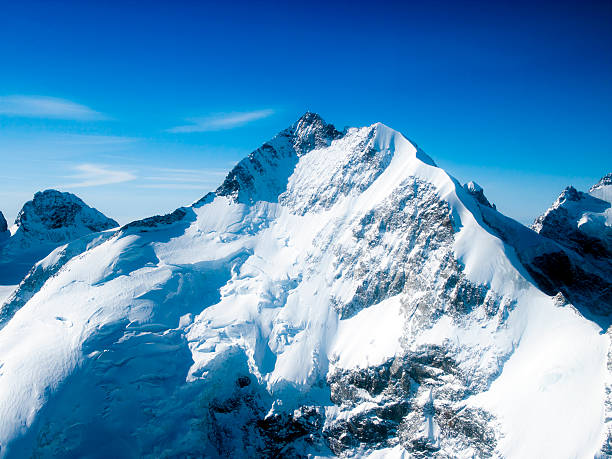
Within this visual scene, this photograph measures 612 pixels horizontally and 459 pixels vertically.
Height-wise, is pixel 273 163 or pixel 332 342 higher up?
pixel 273 163

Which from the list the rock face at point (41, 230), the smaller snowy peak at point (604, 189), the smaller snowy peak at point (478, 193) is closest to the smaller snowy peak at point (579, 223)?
the smaller snowy peak at point (604, 189)

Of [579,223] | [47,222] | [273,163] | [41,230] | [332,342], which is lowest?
[332,342]

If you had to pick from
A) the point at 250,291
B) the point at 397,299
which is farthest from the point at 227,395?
the point at 397,299

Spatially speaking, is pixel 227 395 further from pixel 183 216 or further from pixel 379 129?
pixel 379 129

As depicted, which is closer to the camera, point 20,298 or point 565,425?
point 565,425

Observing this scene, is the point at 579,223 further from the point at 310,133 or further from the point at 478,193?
the point at 310,133

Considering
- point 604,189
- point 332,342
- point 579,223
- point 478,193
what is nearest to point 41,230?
point 332,342

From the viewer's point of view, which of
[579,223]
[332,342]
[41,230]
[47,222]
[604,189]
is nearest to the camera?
[332,342]

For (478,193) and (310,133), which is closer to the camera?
(478,193)
